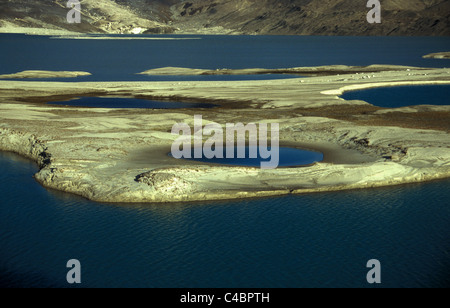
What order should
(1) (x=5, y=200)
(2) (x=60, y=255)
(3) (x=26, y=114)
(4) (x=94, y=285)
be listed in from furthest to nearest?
(3) (x=26, y=114), (1) (x=5, y=200), (2) (x=60, y=255), (4) (x=94, y=285)

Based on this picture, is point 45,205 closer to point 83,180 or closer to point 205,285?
point 83,180

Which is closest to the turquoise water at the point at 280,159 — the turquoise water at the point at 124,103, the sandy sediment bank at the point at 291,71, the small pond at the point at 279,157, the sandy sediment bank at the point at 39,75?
the small pond at the point at 279,157

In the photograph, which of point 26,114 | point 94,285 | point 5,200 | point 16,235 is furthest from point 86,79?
point 94,285

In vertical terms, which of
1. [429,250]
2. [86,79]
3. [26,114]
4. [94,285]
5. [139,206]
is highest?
[86,79]

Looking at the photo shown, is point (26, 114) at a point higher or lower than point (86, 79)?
lower

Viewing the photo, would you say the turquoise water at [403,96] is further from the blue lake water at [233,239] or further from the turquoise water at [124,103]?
the blue lake water at [233,239]

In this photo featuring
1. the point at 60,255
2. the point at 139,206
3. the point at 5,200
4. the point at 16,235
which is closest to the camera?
the point at 60,255
